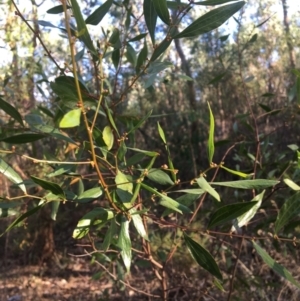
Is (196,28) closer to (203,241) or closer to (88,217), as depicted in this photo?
(88,217)

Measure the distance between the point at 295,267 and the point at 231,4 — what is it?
2.22 metres

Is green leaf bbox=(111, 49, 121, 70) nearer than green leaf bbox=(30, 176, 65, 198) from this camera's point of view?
No

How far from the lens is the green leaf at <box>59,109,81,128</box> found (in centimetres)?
76

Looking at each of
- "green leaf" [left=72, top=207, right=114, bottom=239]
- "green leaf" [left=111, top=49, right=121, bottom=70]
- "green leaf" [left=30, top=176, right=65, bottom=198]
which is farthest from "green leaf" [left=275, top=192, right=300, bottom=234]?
"green leaf" [left=111, top=49, right=121, bottom=70]

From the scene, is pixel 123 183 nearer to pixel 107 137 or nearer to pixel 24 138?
pixel 107 137

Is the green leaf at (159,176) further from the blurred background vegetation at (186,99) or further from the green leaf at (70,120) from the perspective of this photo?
the blurred background vegetation at (186,99)

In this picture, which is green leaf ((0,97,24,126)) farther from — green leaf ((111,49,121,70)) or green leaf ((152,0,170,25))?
green leaf ((152,0,170,25))

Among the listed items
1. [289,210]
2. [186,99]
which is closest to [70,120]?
[289,210]

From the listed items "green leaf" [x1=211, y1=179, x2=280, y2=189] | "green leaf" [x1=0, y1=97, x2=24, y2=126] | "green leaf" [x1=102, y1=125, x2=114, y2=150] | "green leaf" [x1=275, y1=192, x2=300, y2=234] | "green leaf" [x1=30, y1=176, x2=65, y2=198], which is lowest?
"green leaf" [x1=275, y1=192, x2=300, y2=234]

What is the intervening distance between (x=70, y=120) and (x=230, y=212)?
1.27 feet

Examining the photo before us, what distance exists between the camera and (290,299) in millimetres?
2332

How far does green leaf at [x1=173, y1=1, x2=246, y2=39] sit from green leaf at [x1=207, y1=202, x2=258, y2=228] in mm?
352

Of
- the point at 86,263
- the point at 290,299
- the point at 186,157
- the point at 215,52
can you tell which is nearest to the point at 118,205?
the point at 290,299

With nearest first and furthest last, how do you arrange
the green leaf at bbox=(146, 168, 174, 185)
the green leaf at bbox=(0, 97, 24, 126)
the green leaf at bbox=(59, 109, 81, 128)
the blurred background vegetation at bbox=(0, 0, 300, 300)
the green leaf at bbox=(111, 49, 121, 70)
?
the green leaf at bbox=(59, 109, 81, 128)
the green leaf at bbox=(146, 168, 174, 185)
the green leaf at bbox=(0, 97, 24, 126)
the green leaf at bbox=(111, 49, 121, 70)
the blurred background vegetation at bbox=(0, 0, 300, 300)
